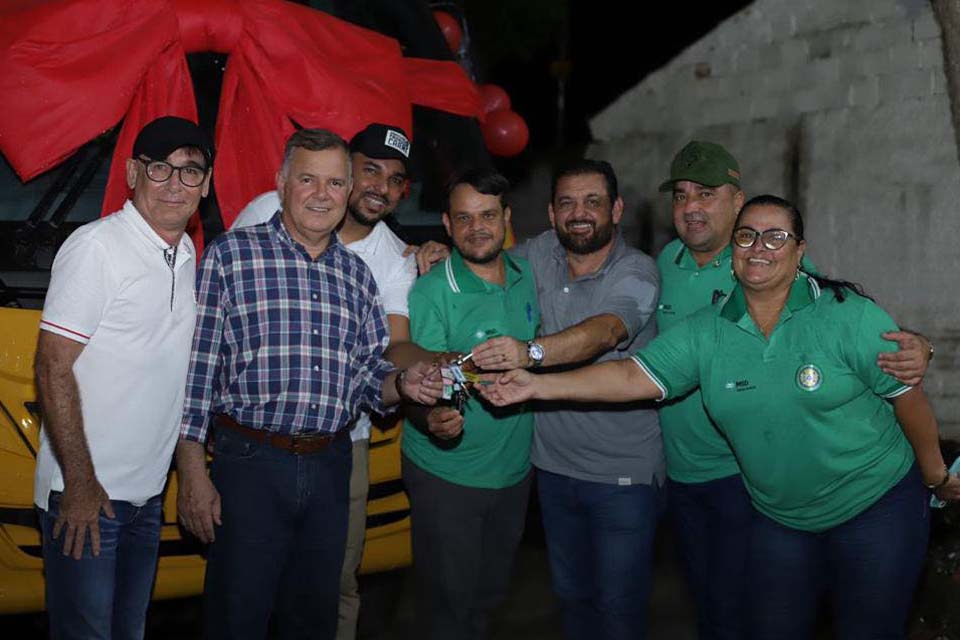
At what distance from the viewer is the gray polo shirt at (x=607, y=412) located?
3.84 m

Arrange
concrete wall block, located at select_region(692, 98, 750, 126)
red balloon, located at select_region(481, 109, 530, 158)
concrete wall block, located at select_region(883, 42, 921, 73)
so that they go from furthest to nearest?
1. concrete wall block, located at select_region(692, 98, 750, 126)
2. concrete wall block, located at select_region(883, 42, 921, 73)
3. red balloon, located at select_region(481, 109, 530, 158)

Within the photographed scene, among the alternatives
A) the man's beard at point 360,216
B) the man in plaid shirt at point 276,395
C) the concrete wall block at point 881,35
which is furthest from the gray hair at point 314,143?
the concrete wall block at point 881,35

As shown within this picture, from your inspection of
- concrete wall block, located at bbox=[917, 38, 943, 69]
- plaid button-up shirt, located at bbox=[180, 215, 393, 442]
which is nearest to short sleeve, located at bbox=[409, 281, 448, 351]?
plaid button-up shirt, located at bbox=[180, 215, 393, 442]

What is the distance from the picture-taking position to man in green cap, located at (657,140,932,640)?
3.89m

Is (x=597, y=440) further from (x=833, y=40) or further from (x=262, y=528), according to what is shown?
(x=833, y=40)

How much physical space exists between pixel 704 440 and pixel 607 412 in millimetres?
372

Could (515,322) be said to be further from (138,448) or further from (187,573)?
(187,573)

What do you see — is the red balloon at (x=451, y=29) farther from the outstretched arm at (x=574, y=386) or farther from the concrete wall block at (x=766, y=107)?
the outstretched arm at (x=574, y=386)

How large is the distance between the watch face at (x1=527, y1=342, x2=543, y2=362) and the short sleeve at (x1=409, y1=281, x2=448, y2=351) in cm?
37

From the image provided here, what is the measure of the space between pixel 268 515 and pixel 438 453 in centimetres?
69

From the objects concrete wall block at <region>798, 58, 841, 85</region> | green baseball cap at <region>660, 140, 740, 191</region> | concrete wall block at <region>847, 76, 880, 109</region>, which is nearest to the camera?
green baseball cap at <region>660, 140, 740, 191</region>

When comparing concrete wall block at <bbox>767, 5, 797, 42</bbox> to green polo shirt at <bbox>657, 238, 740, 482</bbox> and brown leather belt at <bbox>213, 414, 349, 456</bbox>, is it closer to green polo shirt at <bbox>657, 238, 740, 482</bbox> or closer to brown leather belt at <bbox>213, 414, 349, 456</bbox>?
green polo shirt at <bbox>657, 238, 740, 482</bbox>

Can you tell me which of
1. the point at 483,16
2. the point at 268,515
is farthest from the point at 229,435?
the point at 483,16

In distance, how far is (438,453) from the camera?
12.6 ft
